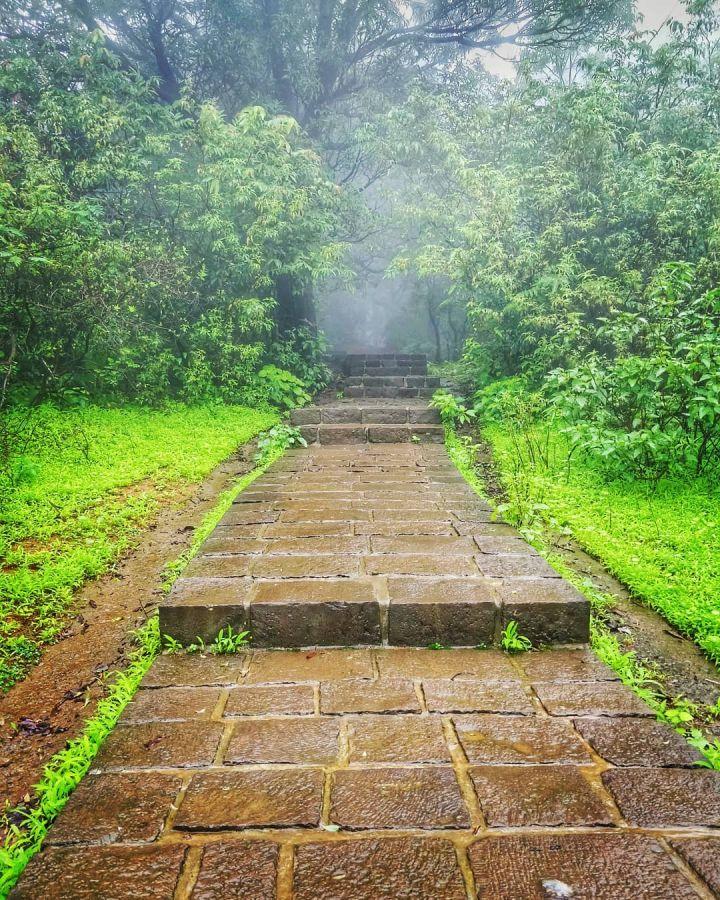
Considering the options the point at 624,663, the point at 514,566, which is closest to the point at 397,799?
the point at 624,663

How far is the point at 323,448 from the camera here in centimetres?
614

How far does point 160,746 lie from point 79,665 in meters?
1.00

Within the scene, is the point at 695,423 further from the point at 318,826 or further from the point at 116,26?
the point at 116,26

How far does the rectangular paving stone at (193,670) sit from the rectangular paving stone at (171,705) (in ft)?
0.17

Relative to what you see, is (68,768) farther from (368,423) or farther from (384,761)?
(368,423)

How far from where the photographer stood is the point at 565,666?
82.4 inches

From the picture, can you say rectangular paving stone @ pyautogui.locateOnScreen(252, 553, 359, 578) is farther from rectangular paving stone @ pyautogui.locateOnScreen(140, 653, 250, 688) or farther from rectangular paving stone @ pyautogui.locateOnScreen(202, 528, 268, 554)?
rectangular paving stone @ pyautogui.locateOnScreen(140, 653, 250, 688)

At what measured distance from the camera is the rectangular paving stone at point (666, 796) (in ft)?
4.42

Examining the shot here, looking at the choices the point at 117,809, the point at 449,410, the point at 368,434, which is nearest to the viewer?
the point at 117,809

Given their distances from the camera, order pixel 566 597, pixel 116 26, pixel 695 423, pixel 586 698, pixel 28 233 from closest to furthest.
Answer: pixel 586 698
pixel 566 597
pixel 695 423
pixel 28 233
pixel 116 26

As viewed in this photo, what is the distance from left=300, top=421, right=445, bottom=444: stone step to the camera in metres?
6.63

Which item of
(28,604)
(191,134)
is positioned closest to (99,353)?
(191,134)

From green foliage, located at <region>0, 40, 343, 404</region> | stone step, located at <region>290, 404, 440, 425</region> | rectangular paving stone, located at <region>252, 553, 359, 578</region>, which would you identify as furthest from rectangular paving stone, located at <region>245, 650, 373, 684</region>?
green foliage, located at <region>0, 40, 343, 404</region>

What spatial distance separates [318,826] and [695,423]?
4282 mm
